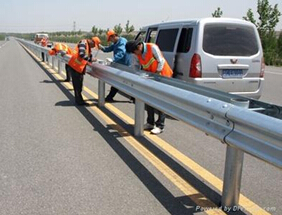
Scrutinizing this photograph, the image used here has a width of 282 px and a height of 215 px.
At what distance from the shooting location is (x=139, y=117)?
5523 mm

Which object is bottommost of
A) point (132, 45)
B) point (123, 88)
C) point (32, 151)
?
Answer: point (32, 151)

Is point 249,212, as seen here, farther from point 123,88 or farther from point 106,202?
point 123,88

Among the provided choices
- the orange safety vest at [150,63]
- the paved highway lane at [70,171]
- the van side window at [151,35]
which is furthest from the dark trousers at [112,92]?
the orange safety vest at [150,63]

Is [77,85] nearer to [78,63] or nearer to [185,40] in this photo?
[78,63]

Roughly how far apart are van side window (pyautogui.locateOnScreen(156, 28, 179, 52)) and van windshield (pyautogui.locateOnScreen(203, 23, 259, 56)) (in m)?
0.94

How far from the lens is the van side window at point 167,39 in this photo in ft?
24.2

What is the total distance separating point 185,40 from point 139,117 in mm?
2183

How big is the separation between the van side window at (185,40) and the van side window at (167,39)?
262 millimetres

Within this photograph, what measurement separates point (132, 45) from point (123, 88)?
2.43 feet

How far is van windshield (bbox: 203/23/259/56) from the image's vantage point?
21.5 feet

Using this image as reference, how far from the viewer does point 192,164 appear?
4418 millimetres

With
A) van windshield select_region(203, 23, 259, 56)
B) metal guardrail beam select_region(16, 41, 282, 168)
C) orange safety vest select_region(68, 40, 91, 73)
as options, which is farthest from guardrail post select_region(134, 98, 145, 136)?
orange safety vest select_region(68, 40, 91, 73)

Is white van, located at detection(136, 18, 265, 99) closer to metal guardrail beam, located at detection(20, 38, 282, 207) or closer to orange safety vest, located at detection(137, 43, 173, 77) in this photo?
orange safety vest, located at detection(137, 43, 173, 77)

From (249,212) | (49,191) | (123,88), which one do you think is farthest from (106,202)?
(123,88)
